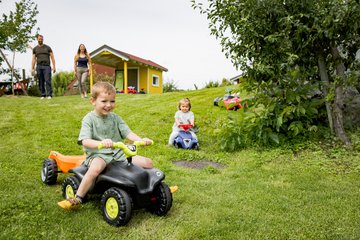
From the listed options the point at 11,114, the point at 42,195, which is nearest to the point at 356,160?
the point at 42,195

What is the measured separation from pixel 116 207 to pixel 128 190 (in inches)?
6.9

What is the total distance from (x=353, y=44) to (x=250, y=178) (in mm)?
3274

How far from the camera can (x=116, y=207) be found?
2.93 m

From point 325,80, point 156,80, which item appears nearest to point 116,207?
point 325,80

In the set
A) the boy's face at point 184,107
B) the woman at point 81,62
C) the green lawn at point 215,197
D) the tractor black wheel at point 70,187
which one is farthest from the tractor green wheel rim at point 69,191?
the woman at point 81,62

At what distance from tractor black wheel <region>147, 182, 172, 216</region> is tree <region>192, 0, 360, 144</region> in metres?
3.06

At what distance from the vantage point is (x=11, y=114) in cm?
854

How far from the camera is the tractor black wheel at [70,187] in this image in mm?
3314

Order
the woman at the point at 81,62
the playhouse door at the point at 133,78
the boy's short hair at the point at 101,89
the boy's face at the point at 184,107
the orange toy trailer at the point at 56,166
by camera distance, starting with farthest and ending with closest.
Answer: the playhouse door at the point at 133,78 → the woman at the point at 81,62 → the boy's face at the point at 184,107 → the orange toy trailer at the point at 56,166 → the boy's short hair at the point at 101,89

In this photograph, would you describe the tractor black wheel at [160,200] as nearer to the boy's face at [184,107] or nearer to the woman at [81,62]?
the boy's face at [184,107]

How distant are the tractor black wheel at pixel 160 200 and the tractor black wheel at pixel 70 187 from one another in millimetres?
740

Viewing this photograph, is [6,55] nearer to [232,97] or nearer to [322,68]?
[232,97]

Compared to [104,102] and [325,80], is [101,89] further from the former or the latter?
[325,80]

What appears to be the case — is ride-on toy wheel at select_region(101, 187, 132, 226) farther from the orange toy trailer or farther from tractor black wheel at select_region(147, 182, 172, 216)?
the orange toy trailer
